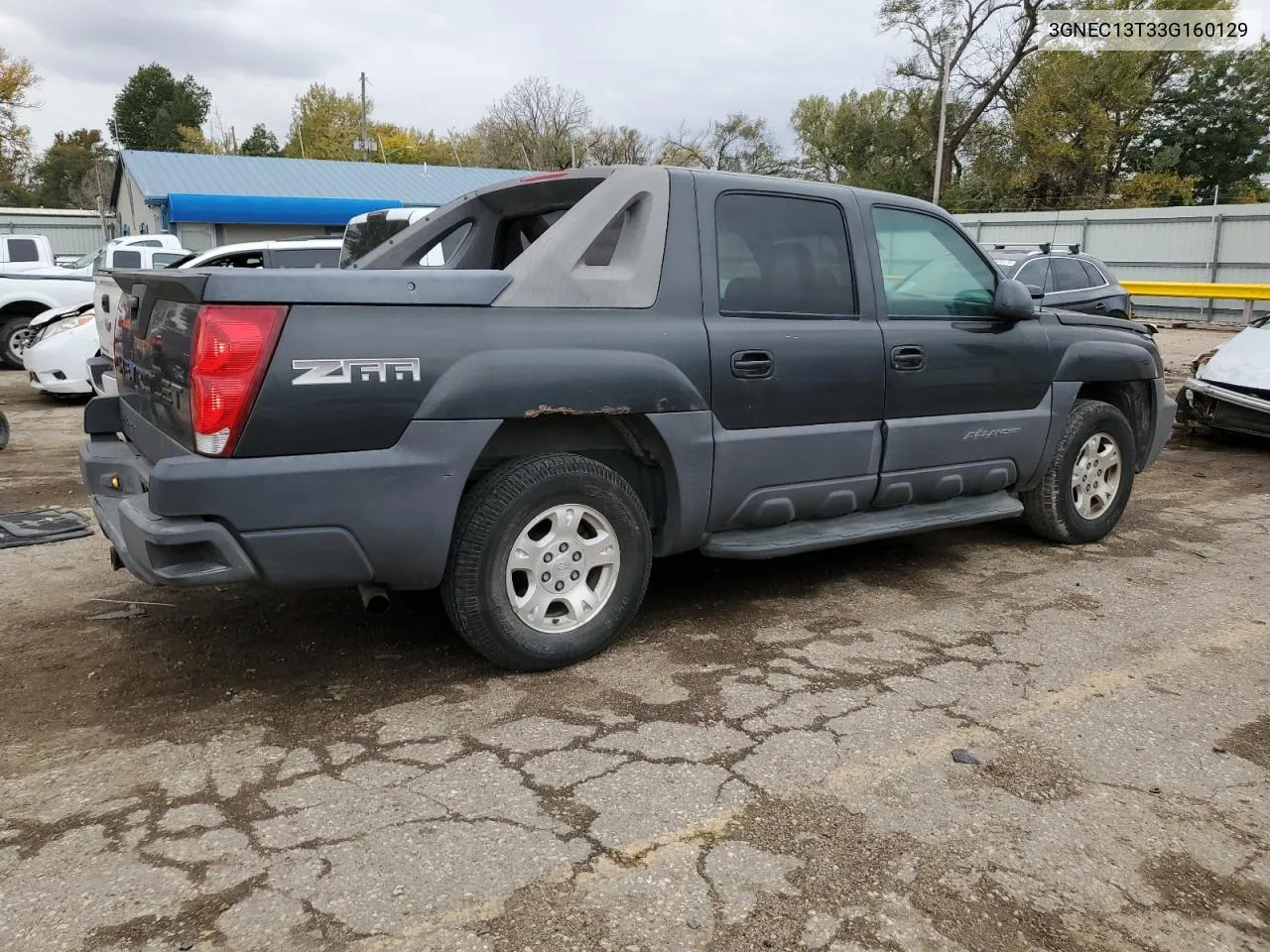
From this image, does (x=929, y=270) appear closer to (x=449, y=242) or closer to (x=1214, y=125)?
(x=449, y=242)

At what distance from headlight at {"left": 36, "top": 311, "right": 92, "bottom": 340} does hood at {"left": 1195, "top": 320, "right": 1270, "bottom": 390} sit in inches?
442

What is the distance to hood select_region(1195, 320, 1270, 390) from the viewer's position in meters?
8.53

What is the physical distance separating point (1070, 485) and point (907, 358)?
64.4 inches

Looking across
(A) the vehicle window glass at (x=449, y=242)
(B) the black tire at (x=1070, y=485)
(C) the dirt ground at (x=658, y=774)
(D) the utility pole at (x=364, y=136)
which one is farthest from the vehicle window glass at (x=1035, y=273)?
(D) the utility pole at (x=364, y=136)

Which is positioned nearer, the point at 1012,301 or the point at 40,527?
the point at 1012,301

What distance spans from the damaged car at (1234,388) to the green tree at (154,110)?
81.4 metres

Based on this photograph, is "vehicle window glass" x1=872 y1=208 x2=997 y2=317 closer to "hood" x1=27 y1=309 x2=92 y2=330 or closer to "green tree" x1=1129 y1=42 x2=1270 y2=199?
"hood" x1=27 y1=309 x2=92 y2=330

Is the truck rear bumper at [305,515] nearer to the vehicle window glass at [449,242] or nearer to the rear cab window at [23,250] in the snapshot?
the vehicle window glass at [449,242]

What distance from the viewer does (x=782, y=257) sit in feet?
14.3

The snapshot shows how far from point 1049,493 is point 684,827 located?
3.63 metres

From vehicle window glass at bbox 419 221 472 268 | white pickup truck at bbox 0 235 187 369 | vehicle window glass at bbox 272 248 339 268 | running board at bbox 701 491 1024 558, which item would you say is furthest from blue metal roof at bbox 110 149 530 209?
running board at bbox 701 491 1024 558

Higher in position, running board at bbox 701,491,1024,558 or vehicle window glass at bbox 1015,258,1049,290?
vehicle window glass at bbox 1015,258,1049,290

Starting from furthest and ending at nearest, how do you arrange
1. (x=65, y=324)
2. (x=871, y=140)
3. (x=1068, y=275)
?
(x=871, y=140) < (x=1068, y=275) < (x=65, y=324)

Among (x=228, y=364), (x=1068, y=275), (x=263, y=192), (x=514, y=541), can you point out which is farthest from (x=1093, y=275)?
(x=263, y=192)
